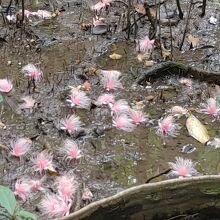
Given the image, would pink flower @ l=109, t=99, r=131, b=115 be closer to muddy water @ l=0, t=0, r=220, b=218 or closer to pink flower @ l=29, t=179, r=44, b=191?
muddy water @ l=0, t=0, r=220, b=218

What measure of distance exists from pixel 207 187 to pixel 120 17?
267 cm

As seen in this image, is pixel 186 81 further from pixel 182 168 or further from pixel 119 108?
pixel 182 168

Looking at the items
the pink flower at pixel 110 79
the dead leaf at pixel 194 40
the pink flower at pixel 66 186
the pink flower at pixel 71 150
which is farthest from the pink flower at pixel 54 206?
the dead leaf at pixel 194 40

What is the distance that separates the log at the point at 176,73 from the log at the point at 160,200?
5.02 feet

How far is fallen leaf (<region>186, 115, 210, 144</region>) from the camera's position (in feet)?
12.7

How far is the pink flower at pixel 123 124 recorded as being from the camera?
3949mm

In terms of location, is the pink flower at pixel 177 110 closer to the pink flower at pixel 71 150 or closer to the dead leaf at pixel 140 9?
the pink flower at pixel 71 150

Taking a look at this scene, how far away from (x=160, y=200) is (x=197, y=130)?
101 cm

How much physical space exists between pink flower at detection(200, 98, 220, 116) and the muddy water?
0.16 ft

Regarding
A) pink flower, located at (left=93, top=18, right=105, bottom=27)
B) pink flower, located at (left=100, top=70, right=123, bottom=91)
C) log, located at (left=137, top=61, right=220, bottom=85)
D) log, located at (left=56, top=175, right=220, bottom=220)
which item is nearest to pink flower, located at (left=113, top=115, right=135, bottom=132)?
pink flower, located at (left=100, top=70, right=123, bottom=91)

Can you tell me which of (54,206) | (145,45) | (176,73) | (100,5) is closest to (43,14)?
(100,5)

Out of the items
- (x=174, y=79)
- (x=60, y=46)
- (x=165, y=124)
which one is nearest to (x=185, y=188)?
(x=165, y=124)

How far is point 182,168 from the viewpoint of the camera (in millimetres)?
3482

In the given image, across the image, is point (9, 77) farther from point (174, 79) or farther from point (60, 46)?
point (174, 79)
